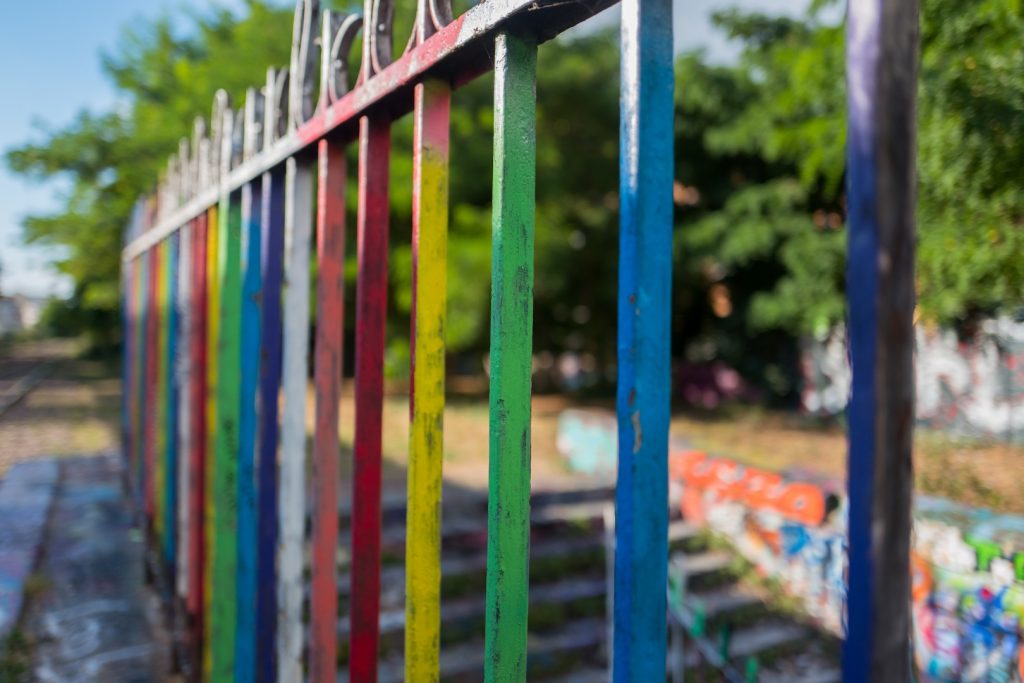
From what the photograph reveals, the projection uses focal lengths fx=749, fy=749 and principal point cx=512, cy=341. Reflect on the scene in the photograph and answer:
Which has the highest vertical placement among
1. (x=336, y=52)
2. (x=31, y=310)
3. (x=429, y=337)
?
(x=31, y=310)

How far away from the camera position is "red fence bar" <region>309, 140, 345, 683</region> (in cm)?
153

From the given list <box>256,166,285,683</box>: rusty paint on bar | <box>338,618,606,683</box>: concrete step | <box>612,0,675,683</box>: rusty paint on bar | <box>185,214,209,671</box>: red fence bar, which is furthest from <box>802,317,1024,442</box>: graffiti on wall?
<box>612,0,675,683</box>: rusty paint on bar

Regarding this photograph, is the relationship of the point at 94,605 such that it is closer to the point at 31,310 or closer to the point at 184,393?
the point at 184,393

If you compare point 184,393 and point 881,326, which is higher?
point 881,326

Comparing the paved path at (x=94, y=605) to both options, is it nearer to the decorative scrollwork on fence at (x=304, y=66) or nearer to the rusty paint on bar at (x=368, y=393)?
the rusty paint on bar at (x=368, y=393)

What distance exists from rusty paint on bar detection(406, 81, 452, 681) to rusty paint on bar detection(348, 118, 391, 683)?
0.19 m

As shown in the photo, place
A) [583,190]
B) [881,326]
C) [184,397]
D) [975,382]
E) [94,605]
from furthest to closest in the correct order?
[583,190]
[975,382]
[94,605]
[184,397]
[881,326]

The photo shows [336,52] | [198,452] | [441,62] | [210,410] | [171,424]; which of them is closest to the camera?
[441,62]

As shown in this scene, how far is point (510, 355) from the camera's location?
1035 mm

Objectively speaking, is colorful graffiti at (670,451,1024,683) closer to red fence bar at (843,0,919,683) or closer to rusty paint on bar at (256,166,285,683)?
rusty paint on bar at (256,166,285,683)

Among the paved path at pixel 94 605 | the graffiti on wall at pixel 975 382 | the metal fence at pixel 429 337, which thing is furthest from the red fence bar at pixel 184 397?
the graffiti on wall at pixel 975 382

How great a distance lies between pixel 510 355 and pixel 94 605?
298cm

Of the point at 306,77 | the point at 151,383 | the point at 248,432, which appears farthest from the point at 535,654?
the point at 306,77

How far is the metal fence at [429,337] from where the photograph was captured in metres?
0.60
